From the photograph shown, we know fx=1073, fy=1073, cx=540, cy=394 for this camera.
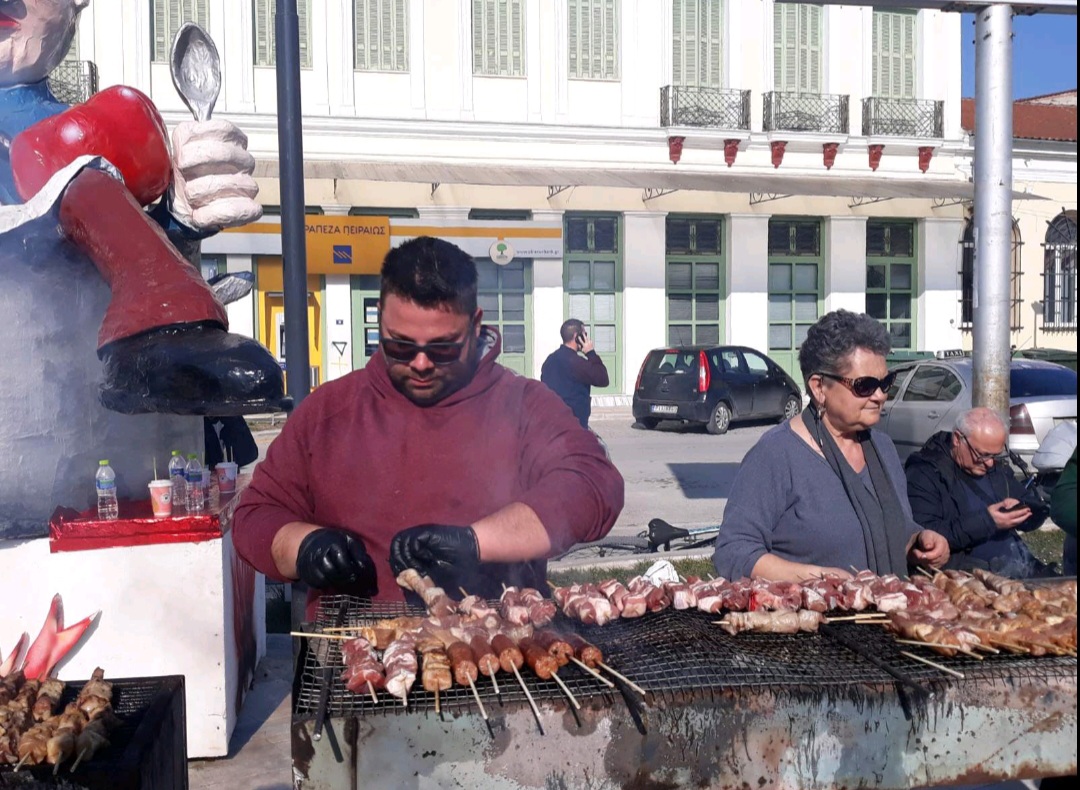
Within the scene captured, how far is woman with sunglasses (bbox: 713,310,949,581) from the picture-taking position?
4.28m

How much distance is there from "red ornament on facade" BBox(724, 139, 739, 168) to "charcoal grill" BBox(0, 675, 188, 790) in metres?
22.9

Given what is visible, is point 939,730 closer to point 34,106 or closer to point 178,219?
point 178,219

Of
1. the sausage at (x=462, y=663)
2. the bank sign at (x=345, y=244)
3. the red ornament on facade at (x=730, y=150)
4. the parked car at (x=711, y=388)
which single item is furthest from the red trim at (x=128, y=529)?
the red ornament on facade at (x=730, y=150)

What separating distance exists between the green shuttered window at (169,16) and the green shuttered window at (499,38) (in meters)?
5.65

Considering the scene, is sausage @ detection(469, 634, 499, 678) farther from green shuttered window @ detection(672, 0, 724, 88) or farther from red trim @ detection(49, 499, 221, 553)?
green shuttered window @ detection(672, 0, 724, 88)

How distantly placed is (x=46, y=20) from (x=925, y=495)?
4749mm

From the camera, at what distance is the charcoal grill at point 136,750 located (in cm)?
283

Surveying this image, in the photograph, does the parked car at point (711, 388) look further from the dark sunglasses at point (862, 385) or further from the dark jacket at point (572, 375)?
the dark sunglasses at point (862, 385)

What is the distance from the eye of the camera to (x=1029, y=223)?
2728 cm

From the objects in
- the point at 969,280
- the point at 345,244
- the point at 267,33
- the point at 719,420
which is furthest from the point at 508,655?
the point at 969,280

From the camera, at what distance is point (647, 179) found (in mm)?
23000

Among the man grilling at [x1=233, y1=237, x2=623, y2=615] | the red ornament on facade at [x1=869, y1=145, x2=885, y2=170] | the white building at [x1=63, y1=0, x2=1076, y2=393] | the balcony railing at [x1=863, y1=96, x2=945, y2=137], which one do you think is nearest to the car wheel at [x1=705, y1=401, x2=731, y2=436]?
the white building at [x1=63, y1=0, x2=1076, y2=393]

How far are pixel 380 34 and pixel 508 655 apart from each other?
21.9 meters

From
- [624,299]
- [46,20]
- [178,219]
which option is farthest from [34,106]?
[624,299]
